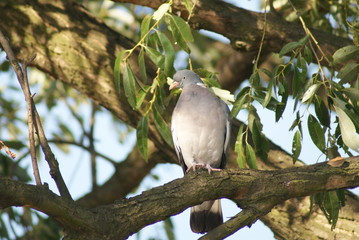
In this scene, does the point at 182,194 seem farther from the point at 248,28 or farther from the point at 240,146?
the point at 248,28

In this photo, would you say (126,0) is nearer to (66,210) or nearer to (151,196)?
(151,196)

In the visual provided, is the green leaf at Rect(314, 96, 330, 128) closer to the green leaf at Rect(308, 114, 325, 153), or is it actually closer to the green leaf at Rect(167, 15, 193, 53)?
the green leaf at Rect(308, 114, 325, 153)

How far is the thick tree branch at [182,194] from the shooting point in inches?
90.8

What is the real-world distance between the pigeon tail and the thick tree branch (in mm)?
886

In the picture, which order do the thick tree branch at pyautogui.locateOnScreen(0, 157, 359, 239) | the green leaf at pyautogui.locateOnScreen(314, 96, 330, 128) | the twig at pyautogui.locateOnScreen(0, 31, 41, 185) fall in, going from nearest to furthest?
1. the thick tree branch at pyautogui.locateOnScreen(0, 157, 359, 239)
2. the twig at pyautogui.locateOnScreen(0, 31, 41, 185)
3. the green leaf at pyautogui.locateOnScreen(314, 96, 330, 128)

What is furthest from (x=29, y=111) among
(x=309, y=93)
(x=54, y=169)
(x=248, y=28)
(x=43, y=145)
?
(x=248, y=28)

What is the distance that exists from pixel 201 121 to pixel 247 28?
0.73 metres

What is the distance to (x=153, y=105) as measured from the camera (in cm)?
348

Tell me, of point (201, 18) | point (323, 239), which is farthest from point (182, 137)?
point (323, 239)

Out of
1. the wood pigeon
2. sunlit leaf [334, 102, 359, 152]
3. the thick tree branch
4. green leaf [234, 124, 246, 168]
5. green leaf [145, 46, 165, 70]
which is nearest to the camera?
the thick tree branch

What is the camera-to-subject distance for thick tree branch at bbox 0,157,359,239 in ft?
7.57

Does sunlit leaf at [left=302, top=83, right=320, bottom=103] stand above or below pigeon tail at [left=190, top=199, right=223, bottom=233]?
below

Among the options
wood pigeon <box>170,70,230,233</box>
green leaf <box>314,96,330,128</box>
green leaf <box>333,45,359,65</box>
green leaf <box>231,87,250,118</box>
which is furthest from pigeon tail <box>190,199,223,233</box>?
green leaf <box>333,45,359,65</box>

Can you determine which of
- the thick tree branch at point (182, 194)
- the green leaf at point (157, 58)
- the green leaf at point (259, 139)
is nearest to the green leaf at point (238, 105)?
the green leaf at point (259, 139)
